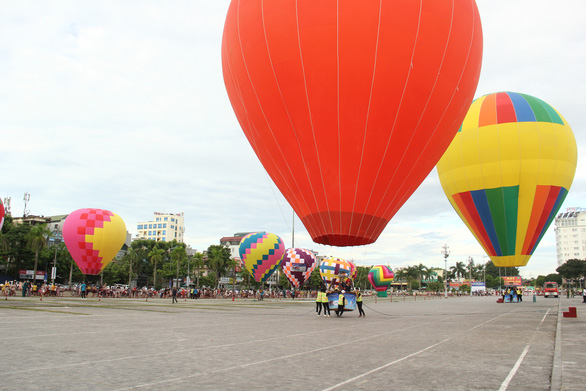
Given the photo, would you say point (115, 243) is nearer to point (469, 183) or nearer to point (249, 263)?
point (249, 263)

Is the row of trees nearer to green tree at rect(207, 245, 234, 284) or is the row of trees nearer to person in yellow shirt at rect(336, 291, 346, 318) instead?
green tree at rect(207, 245, 234, 284)

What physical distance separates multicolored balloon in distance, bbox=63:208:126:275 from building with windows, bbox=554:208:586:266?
7536 inches

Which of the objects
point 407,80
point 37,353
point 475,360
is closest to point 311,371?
point 475,360

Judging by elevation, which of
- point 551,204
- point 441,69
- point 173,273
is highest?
point 441,69

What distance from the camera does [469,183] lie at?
1195 inches

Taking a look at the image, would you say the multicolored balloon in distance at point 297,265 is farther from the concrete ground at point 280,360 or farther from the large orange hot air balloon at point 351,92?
the concrete ground at point 280,360

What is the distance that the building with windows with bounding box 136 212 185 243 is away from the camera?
6152 inches

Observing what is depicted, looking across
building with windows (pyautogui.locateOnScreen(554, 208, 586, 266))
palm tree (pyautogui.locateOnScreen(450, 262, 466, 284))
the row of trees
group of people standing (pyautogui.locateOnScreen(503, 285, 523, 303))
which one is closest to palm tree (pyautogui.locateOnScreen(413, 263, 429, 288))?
the row of trees

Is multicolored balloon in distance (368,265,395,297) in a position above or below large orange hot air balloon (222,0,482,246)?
below

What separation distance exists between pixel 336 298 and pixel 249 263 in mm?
33036

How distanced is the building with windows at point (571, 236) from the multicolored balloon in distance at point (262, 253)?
174 meters

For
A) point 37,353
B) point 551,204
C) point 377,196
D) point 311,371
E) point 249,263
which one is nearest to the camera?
point 311,371

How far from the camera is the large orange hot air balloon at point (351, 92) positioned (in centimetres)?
1405

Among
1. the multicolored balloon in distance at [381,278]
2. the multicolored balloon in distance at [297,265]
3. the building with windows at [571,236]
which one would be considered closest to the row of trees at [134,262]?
the multicolored balloon in distance at [297,265]
